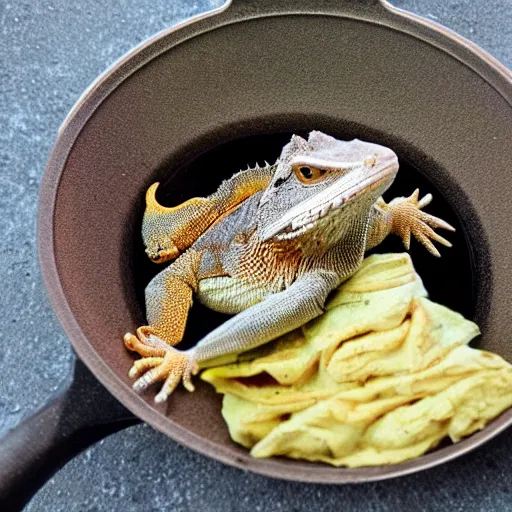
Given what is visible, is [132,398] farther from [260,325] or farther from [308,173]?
[308,173]

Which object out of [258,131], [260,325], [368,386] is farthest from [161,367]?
[258,131]

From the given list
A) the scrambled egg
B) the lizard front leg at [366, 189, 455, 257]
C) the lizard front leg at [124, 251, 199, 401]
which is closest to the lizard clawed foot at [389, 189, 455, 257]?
the lizard front leg at [366, 189, 455, 257]

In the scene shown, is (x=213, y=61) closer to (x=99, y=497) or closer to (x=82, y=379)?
(x=82, y=379)

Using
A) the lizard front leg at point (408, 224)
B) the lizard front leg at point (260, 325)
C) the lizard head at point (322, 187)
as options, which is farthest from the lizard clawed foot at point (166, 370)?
the lizard front leg at point (408, 224)

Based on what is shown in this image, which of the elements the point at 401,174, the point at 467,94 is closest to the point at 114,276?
the point at 401,174

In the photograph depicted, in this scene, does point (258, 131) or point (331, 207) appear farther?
point (258, 131)
